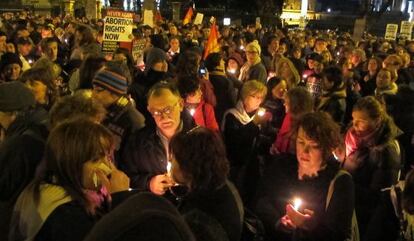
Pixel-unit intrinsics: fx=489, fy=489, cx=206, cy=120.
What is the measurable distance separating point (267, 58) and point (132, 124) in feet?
22.8

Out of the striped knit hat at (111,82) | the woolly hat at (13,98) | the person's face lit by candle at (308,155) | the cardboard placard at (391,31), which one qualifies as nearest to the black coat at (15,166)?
the woolly hat at (13,98)

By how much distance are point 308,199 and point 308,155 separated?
0.28 metres

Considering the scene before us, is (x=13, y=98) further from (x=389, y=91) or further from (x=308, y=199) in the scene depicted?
(x=389, y=91)

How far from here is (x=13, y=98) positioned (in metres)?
3.44

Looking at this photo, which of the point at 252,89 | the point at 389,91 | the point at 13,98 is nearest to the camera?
the point at 13,98

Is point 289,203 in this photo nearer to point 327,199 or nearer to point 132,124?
point 327,199

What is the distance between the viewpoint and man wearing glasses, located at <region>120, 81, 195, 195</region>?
11.9 feet

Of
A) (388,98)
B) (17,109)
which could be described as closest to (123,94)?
(17,109)

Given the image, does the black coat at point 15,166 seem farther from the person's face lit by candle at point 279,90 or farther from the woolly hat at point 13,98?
the person's face lit by candle at point 279,90

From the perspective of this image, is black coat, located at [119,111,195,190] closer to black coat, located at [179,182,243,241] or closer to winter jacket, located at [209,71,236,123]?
black coat, located at [179,182,243,241]

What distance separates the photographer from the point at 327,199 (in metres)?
3.05

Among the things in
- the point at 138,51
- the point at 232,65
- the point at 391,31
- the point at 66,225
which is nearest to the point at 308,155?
the point at 66,225

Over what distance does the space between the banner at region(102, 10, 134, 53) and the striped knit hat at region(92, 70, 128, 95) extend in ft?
12.9

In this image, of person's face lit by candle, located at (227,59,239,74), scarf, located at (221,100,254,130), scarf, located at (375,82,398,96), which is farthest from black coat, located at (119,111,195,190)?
person's face lit by candle, located at (227,59,239,74)
